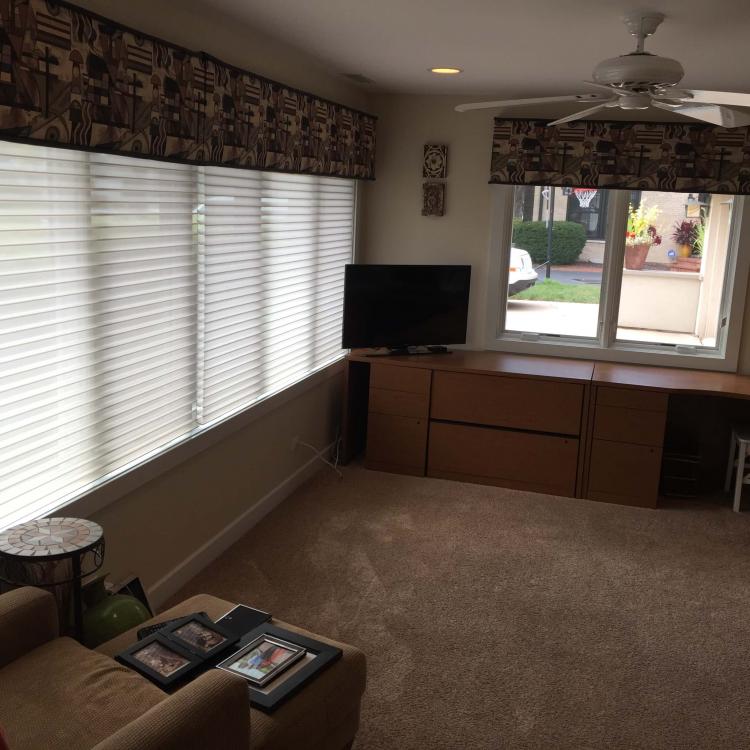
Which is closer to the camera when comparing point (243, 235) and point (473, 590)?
point (473, 590)

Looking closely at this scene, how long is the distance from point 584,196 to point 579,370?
1.15m

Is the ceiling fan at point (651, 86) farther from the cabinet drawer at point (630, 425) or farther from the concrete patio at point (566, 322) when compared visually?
the concrete patio at point (566, 322)

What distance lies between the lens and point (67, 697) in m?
1.86

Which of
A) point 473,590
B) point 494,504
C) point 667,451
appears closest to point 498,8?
point 473,590

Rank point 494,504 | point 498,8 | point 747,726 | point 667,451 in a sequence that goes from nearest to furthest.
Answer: point 747,726 → point 498,8 → point 494,504 → point 667,451

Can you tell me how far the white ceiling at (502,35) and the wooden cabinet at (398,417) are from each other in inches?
67.6

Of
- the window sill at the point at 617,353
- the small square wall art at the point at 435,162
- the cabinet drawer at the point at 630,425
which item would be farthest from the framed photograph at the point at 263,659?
the small square wall art at the point at 435,162

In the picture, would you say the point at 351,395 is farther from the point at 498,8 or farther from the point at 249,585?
the point at 498,8

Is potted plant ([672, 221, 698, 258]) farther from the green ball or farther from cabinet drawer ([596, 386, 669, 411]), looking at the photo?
the green ball

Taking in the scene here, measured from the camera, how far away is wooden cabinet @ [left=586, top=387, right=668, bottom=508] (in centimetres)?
441

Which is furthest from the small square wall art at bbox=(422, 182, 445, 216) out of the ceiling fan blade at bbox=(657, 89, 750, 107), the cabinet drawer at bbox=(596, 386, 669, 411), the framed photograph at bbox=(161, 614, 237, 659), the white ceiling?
the framed photograph at bbox=(161, 614, 237, 659)

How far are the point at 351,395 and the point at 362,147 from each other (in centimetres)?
154

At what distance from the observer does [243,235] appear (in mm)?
3715

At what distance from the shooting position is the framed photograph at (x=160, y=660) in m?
2.00
